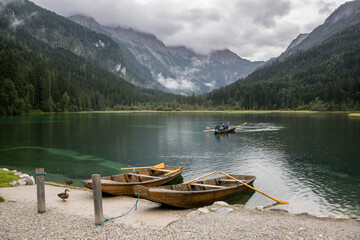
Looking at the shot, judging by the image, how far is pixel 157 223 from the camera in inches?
552

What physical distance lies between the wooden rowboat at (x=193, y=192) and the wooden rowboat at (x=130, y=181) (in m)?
1.25

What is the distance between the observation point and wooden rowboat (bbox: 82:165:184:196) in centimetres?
1838

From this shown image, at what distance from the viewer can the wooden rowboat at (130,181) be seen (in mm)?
18377

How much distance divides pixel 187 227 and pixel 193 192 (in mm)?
3571

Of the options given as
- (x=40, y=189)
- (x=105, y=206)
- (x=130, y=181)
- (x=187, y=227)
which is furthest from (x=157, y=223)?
(x=130, y=181)

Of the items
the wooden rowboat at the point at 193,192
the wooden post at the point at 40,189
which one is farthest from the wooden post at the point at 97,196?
the wooden post at the point at 40,189

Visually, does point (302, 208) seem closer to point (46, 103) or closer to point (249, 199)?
point (249, 199)

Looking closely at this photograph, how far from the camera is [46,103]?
16062cm

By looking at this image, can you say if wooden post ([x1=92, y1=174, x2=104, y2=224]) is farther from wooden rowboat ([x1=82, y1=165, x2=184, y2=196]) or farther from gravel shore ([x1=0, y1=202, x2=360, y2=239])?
wooden rowboat ([x1=82, y1=165, x2=184, y2=196])

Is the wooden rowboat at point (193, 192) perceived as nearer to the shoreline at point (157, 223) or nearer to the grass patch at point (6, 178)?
the shoreline at point (157, 223)

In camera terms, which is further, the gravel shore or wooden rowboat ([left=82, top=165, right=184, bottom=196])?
wooden rowboat ([left=82, top=165, right=184, bottom=196])

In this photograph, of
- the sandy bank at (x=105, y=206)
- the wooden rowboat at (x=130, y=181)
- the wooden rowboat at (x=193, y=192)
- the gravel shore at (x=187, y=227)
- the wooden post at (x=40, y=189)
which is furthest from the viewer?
the wooden rowboat at (x=130, y=181)

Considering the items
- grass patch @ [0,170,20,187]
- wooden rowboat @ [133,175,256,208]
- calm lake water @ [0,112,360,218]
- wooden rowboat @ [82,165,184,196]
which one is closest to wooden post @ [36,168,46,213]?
wooden rowboat @ [82,165,184,196]

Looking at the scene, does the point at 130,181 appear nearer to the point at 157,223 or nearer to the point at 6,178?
the point at 157,223
